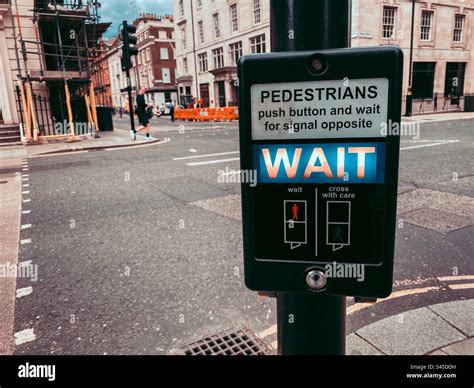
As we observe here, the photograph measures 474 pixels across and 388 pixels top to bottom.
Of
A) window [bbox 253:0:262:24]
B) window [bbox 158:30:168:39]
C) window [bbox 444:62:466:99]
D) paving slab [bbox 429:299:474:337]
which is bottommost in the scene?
paving slab [bbox 429:299:474:337]

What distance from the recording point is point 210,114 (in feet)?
104

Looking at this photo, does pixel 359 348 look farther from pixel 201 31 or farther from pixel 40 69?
pixel 201 31

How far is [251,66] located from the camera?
1.07 metres

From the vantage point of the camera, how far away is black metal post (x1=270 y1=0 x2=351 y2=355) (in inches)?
43.3

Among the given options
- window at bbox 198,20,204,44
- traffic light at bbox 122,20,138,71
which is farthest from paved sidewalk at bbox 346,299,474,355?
window at bbox 198,20,204,44

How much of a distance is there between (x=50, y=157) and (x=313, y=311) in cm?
1287

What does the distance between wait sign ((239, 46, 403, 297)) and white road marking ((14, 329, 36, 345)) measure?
2.46 metres

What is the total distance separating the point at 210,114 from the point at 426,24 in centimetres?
1830

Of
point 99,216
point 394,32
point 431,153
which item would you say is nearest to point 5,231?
point 99,216

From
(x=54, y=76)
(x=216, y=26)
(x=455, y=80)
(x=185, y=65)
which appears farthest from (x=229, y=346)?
(x=185, y=65)

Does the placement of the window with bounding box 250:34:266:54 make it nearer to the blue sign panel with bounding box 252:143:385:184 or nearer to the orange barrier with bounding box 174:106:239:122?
the orange barrier with bounding box 174:106:239:122

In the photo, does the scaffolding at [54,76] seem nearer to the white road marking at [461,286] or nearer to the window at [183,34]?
the white road marking at [461,286]

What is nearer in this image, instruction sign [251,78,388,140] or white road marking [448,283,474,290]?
instruction sign [251,78,388,140]
